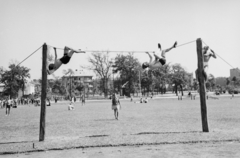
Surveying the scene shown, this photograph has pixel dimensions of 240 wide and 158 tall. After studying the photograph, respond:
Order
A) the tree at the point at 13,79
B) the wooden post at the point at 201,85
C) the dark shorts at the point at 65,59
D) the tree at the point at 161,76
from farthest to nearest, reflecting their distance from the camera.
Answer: the tree at the point at 161,76
the tree at the point at 13,79
the wooden post at the point at 201,85
the dark shorts at the point at 65,59

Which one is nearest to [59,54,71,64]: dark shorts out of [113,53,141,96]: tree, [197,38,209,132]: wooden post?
[197,38,209,132]: wooden post

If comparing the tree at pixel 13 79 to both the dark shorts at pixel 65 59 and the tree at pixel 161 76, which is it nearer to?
the tree at pixel 161 76

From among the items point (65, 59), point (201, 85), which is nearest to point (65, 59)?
point (65, 59)

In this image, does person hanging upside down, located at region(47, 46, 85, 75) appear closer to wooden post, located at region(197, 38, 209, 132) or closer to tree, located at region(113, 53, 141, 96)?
wooden post, located at region(197, 38, 209, 132)

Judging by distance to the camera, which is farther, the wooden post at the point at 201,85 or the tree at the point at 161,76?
the tree at the point at 161,76

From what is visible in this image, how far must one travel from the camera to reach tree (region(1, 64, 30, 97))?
73988 mm

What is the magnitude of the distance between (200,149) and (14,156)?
239 inches

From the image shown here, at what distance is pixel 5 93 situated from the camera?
258 feet

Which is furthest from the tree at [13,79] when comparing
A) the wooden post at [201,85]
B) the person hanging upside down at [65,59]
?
the wooden post at [201,85]

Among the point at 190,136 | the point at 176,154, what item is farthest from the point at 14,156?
the point at 190,136

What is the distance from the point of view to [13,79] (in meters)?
74.5

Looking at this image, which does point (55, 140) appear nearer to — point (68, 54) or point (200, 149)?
point (68, 54)

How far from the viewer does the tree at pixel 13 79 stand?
73988 mm

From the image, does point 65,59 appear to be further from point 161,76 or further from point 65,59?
point 161,76
